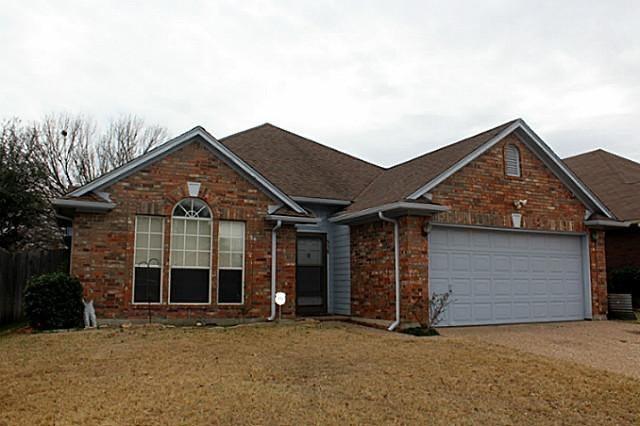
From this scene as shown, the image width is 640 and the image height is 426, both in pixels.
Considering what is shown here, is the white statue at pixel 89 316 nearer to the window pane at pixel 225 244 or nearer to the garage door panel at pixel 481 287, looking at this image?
the window pane at pixel 225 244

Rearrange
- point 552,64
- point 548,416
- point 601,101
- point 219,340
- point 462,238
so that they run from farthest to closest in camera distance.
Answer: point 601,101 < point 552,64 < point 462,238 < point 219,340 < point 548,416

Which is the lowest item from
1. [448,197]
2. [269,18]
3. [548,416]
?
[548,416]

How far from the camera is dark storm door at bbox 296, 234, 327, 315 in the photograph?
14812 millimetres

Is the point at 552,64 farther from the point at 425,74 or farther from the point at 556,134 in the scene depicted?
the point at 556,134

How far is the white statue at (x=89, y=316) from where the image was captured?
11.2 meters

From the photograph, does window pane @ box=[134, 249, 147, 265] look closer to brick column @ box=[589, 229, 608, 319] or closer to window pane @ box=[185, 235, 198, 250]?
window pane @ box=[185, 235, 198, 250]

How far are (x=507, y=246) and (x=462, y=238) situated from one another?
1400 millimetres

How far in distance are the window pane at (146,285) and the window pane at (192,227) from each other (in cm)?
111

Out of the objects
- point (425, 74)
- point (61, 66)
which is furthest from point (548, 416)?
point (61, 66)

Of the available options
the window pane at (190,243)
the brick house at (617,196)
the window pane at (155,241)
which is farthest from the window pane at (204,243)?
the brick house at (617,196)

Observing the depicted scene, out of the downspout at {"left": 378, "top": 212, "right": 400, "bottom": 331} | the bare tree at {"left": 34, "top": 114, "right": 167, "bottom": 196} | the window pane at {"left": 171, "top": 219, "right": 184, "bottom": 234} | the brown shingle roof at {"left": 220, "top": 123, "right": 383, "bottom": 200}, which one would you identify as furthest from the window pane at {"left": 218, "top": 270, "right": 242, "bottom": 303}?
the bare tree at {"left": 34, "top": 114, "right": 167, "bottom": 196}

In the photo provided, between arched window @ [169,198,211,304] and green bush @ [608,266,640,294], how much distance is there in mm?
12745

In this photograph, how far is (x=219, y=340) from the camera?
9797 millimetres

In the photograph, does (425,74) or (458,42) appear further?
(425,74)
